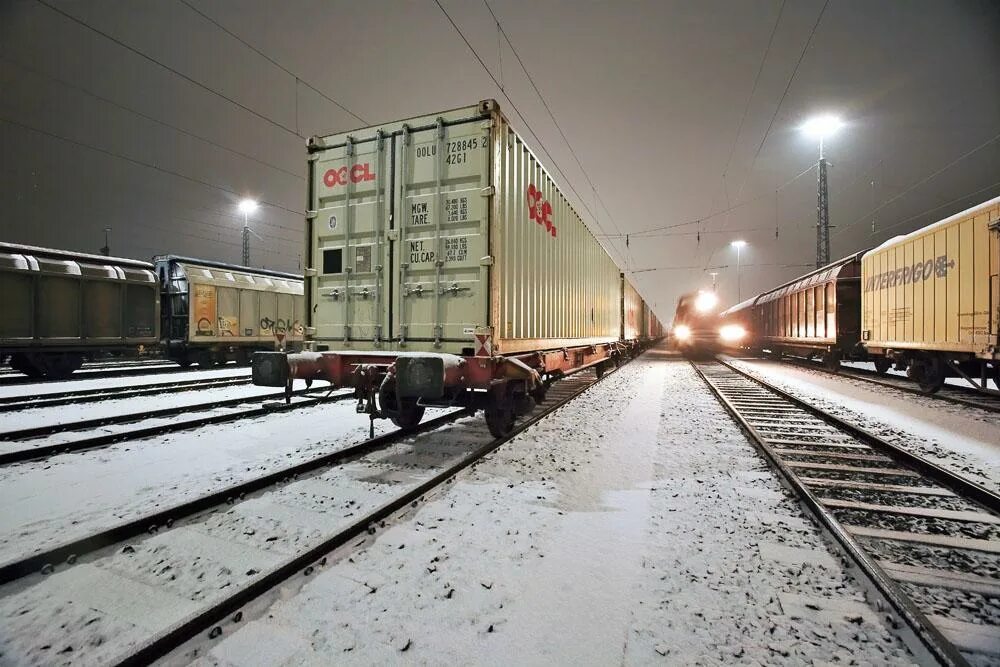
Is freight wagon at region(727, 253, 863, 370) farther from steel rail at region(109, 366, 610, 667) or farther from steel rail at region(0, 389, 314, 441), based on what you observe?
steel rail at region(0, 389, 314, 441)

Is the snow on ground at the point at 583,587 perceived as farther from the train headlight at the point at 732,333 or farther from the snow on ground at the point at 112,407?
the train headlight at the point at 732,333

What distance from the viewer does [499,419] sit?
517 cm

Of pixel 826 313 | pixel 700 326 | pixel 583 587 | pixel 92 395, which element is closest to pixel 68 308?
pixel 92 395

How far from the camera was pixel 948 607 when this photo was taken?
216 cm

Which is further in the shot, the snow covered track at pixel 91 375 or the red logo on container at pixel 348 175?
the snow covered track at pixel 91 375

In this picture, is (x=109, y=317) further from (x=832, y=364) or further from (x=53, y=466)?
(x=832, y=364)

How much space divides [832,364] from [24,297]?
2380 cm

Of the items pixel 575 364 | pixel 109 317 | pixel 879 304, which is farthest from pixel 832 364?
pixel 109 317

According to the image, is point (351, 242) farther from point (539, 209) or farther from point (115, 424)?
point (115, 424)

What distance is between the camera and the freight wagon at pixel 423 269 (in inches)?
187

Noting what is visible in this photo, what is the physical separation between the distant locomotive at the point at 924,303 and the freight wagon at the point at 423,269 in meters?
8.18

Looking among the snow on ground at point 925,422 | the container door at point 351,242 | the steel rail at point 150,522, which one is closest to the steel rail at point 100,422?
the container door at point 351,242

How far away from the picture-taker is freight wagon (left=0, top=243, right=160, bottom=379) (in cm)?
1044

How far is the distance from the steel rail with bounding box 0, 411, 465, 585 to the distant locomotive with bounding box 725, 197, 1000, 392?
1081cm
